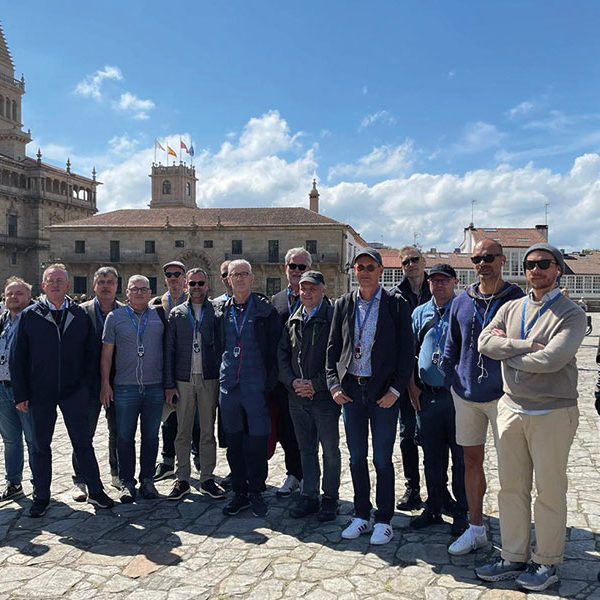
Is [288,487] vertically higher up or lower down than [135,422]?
lower down

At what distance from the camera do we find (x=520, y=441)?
130 inches

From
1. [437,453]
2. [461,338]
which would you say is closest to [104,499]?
[437,453]

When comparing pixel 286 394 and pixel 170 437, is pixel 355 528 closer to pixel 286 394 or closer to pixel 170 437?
pixel 286 394

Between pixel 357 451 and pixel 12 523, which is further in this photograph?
pixel 12 523

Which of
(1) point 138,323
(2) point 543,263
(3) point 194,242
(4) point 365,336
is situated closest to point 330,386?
Answer: (4) point 365,336

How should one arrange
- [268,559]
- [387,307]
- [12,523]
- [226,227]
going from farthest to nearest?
[226,227]
[12,523]
[387,307]
[268,559]

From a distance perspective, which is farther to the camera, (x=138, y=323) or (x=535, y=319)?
(x=138, y=323)

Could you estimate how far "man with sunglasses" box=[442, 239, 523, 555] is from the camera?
3580 millimetres

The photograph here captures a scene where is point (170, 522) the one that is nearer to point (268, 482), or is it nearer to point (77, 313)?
point (268, 482)

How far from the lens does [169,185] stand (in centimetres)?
6912

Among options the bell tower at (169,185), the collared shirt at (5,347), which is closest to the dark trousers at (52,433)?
A: the collared shirt at (5,347)

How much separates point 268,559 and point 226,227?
1600 inches

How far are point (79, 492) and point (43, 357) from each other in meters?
1.34

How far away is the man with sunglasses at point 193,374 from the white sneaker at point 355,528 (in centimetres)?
137
